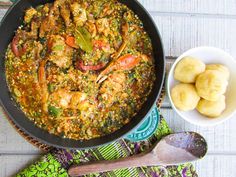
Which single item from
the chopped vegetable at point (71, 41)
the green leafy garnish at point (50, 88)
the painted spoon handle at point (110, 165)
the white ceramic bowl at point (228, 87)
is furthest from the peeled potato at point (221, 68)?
the green leafy garnish at point (50, 88)

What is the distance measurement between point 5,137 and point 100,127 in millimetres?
569

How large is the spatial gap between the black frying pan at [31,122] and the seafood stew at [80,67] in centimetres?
3

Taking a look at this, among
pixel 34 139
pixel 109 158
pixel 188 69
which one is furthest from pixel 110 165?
pixel 188 69

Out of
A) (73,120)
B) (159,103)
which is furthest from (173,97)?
(73,120)

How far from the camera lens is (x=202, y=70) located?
2.30 meters

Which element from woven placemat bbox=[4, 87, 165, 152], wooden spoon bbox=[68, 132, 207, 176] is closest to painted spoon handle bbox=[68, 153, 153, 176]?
wooden spoon bbox=[68, 132, 207, 176]

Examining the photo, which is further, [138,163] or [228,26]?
[228,26]

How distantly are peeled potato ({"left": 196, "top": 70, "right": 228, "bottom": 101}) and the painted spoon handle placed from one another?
0.44 m

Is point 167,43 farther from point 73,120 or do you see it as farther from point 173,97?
point 73,120

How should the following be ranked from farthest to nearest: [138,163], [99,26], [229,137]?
1. [229,137]
2. [138,163]
3. [99,26]

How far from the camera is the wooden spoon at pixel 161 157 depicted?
240 cm

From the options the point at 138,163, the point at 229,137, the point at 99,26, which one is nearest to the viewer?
the point at 99,26

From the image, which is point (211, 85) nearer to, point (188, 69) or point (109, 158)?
point (188, 69)

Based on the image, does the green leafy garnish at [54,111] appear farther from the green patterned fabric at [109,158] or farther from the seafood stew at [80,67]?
the green patterned fabric at [109,158]
